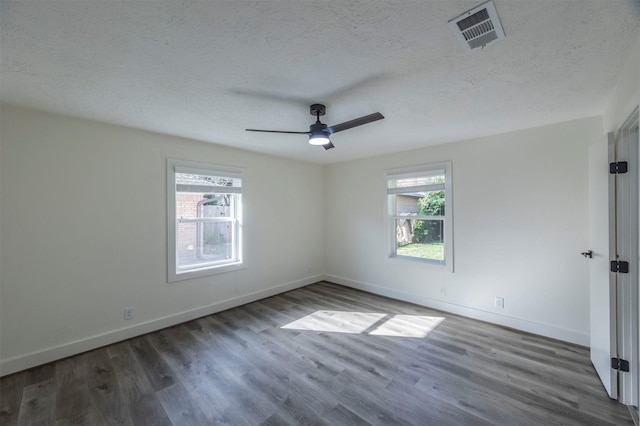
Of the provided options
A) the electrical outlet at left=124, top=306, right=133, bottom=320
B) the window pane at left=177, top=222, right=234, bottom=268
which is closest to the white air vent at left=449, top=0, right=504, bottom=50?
the window pane at left=177, top=222, right=234, bottom=268

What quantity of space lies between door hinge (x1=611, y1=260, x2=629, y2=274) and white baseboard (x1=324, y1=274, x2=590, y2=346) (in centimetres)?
131

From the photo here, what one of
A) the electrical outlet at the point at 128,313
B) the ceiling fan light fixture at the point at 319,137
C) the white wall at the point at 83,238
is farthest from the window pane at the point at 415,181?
the electrical outlet at the point at 128,313

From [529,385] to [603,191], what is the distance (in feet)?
5.71

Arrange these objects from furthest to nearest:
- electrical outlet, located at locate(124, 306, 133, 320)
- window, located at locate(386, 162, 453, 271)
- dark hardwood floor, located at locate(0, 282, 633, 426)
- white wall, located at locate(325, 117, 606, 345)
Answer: window, located at locate(386, 162, 453, 271) → electrical outlet, located at locate(124, 306, 133, 320) → white wall, located at locate(325, 117, 606, 345) → dark hardwood floor, located at locate(0, 282, 633, 426)

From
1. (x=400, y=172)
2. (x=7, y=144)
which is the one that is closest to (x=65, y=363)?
(x=7, y=144)

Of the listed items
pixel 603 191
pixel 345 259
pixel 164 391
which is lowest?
pixel 164 391

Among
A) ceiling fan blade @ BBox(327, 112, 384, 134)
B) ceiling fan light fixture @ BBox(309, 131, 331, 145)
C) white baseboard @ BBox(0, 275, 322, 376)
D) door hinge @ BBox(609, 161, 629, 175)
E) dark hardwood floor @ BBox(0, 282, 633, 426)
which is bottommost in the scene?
dark hardwood floor @ BBox(0, 282, 633, 426)

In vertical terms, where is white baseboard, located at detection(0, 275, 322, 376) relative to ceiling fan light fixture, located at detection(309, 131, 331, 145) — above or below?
below

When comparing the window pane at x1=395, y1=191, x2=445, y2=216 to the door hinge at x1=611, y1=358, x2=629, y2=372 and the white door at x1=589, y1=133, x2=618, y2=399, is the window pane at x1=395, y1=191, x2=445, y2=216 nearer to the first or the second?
the white door at x1=589, y1=133, x2=618, y2=399

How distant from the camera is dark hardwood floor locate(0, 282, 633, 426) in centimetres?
194

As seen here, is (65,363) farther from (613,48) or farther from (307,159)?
(613,48)

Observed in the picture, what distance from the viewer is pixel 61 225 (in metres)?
2.70

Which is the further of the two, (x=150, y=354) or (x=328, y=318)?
(x=328, y=318)

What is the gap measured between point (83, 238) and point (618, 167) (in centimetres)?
498
